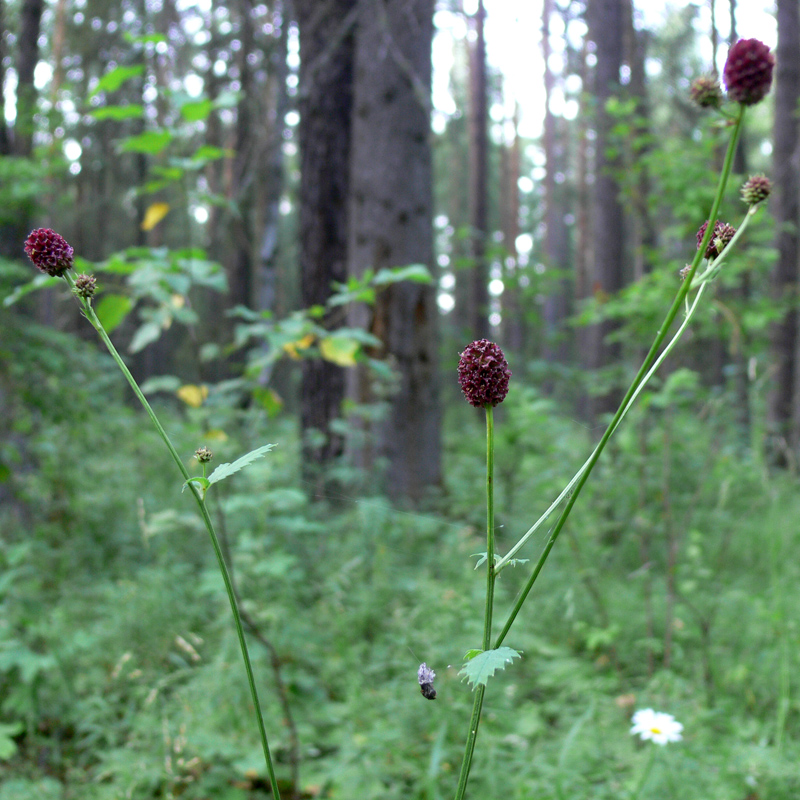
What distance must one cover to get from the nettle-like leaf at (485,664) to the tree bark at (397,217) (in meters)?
3.17

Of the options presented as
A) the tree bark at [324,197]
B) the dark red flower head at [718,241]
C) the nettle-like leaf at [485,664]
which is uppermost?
the tree bark at [324,197]

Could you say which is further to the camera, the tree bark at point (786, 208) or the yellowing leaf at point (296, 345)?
the tree bark at point (786, 208)

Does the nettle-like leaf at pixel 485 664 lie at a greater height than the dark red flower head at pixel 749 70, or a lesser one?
lesser

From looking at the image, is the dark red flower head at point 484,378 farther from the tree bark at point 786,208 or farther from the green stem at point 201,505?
the tree bark at point 786,208

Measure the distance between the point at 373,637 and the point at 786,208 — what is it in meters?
6.99

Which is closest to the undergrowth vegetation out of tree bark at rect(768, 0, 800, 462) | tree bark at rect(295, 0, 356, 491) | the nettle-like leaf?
the nettle-like leaf

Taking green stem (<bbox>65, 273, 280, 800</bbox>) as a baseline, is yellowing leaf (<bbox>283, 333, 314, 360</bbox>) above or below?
above

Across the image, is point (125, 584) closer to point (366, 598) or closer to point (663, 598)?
point (366, 598)

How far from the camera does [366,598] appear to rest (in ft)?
9.50

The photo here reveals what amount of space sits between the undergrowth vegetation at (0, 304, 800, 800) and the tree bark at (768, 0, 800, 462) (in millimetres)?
3649

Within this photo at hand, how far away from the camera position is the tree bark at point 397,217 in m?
3.98

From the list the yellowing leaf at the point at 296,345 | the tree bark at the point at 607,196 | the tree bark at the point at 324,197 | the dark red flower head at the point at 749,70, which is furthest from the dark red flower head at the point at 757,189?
the tree bark at the point at 607,196

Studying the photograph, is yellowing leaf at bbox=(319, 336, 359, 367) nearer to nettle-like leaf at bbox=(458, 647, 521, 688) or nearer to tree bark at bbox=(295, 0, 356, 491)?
nettle-like leaf at bbox=(458, 647, 521, 688)

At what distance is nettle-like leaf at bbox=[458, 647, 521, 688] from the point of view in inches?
27.3
